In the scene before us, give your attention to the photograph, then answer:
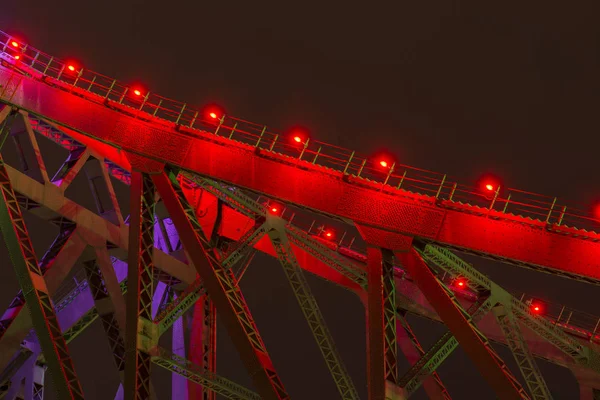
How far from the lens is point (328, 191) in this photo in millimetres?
25031

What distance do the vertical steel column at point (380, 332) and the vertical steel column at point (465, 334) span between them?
902mm

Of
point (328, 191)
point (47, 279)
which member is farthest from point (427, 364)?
point (47, 279)

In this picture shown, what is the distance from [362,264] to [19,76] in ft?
49.6

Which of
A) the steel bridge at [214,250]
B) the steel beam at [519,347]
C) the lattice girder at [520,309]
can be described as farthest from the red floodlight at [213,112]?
the steel beam at [519,347]

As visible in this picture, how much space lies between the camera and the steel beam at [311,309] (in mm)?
26406

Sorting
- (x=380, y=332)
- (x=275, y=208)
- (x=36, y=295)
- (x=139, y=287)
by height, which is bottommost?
(x=36, y=295)

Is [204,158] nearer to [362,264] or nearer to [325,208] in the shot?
[325,208]

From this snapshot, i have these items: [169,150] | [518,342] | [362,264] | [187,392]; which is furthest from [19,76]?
[518,342]

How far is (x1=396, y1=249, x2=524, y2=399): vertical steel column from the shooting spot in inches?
813

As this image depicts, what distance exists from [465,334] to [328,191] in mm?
6088

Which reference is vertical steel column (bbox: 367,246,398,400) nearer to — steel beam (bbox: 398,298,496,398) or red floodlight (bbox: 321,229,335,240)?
steel beam (bbox: 398,298,496,398)

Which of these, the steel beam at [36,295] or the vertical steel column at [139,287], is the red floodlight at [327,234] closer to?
the vertical steel column at [139,287]

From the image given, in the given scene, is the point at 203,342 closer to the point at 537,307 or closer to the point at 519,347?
the point at 519,347

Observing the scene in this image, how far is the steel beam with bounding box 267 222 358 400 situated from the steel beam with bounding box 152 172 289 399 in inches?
90.5
